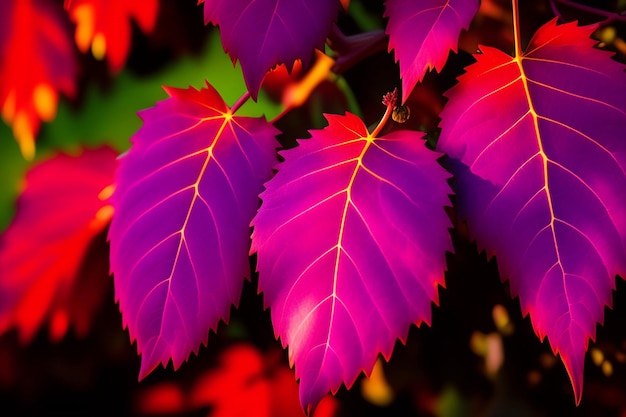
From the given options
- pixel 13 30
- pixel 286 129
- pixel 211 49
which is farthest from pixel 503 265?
pixel 13 30

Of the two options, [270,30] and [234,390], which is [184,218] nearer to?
[270,30]

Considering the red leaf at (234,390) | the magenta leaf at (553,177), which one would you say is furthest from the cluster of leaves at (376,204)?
the red leaf at (234,390)

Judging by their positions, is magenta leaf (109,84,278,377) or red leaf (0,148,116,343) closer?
magenta leaf (109,84,278,377)

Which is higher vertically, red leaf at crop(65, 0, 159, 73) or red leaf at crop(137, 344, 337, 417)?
red leaf at crop(65, 0, 159, 73)

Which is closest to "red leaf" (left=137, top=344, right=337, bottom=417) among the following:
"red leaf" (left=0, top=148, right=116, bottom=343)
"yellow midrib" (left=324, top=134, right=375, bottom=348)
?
"red leaf" (left=0, top=148, right=116, bottom=343)

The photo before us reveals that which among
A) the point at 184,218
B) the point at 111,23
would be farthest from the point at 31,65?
the point at 184,218

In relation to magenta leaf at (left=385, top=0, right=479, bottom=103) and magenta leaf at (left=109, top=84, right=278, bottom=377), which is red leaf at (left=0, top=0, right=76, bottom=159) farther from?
magenta leaf at (left=385, top=0, right=479, bottom=103)

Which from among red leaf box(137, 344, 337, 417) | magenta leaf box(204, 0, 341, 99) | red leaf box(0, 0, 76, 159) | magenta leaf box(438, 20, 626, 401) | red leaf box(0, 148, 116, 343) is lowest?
red leaf box(137, 344, 337, 417)
